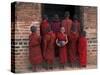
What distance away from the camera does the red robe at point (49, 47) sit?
3.94 m

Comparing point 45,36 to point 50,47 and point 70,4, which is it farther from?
point 70,4

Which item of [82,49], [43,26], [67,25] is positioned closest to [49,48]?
[43,26]

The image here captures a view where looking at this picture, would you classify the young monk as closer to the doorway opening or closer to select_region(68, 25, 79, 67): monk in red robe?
select_region(68, 25, 79, 67): monk in red robe

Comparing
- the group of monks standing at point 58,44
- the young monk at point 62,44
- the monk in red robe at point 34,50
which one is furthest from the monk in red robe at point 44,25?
the young monk at point 62,44

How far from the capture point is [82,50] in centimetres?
423

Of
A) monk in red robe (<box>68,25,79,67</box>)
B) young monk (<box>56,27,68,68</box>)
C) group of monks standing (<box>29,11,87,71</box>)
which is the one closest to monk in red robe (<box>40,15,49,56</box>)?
group of monks standing (<box>29,11,87,71</box>)

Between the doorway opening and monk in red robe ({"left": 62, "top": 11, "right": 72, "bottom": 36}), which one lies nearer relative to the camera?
the doorway opening

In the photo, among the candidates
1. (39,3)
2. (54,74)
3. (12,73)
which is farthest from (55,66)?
(39,3)

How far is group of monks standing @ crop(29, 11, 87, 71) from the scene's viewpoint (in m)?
3.88

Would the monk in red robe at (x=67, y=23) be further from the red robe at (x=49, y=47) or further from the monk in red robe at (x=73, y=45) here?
the red robe at (x=49, y=47)

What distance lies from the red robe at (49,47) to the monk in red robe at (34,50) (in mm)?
98

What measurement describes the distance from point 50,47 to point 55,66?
29 cm

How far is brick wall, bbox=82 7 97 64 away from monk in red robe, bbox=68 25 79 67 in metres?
0.22

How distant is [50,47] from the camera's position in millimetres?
3986
